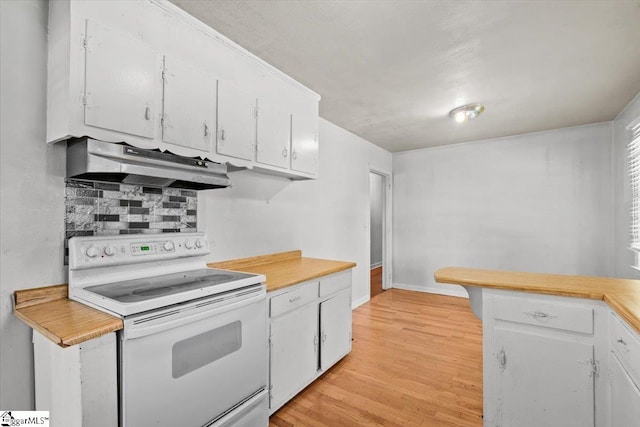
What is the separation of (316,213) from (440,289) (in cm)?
279

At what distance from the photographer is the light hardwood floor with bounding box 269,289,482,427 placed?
77.4 inches

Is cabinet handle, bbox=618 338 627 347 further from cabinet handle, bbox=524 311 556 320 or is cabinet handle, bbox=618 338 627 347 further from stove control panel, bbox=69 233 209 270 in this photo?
stove control panel, bbox=69 233 209 270

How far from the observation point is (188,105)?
1.76 m

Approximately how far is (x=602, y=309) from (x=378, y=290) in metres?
3.82

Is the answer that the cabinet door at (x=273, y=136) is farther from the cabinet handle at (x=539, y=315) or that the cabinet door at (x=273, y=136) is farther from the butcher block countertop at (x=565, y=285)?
the cabinet handle at (x=539, y=315)

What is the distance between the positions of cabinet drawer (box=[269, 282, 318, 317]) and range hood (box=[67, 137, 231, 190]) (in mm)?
848

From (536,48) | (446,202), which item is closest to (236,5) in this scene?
(536,48)

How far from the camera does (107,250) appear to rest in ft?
5.24

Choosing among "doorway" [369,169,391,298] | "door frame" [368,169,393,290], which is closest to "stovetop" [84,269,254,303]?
"doorway" [369,169,391,298]

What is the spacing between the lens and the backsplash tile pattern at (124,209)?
159 centimetres

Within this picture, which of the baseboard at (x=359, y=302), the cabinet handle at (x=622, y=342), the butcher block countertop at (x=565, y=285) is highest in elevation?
the butcher block countertop at (x=565, y=285)

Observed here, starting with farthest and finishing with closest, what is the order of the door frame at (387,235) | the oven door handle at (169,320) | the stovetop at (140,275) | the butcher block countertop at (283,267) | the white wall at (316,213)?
the door frame at (387,235)
the white wall at (316,213)
the butcher block countertop at (283,267)
the stovetop at (140,275)
the oven door handle at (169,320)

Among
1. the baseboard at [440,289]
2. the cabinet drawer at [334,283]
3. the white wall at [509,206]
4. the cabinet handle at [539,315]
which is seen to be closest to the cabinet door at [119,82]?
the cabinet drawer at [334,283]

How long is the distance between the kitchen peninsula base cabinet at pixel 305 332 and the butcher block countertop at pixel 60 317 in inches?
36.6
